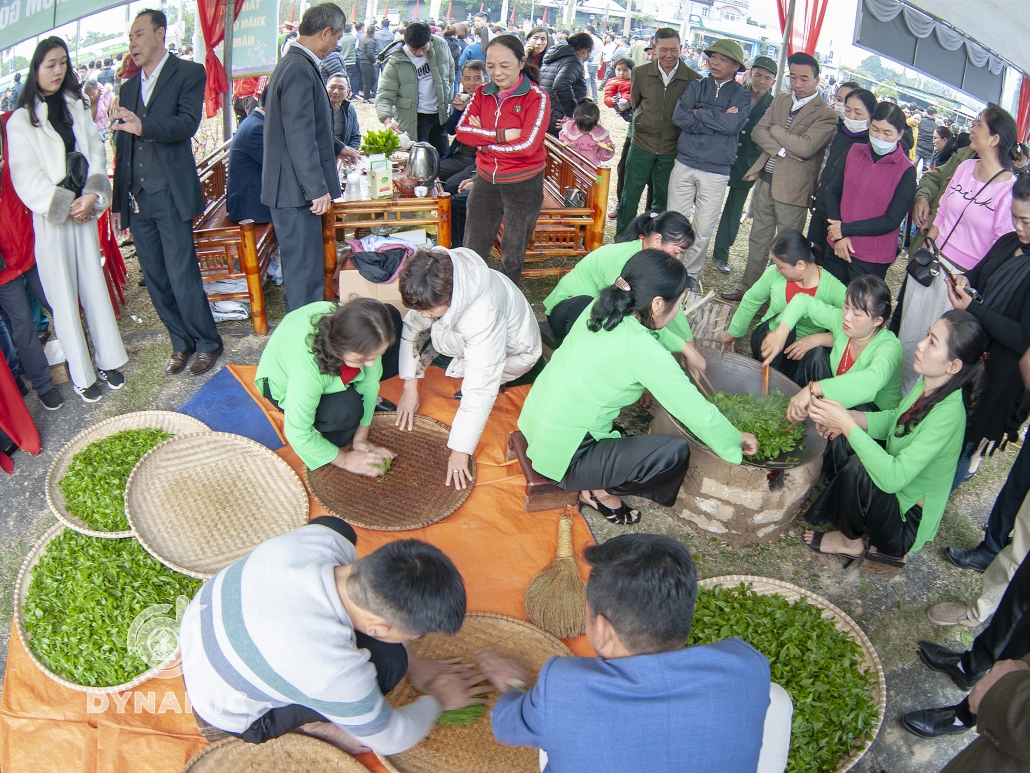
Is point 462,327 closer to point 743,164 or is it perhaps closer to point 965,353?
point 965,353

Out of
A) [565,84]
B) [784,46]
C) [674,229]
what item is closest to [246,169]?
[674,229]

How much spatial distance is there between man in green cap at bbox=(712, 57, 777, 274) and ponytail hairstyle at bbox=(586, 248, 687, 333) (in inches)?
130

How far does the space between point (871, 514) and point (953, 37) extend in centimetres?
636

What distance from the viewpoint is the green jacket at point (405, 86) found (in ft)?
22.3

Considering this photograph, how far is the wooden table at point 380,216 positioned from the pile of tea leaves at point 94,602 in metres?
2.30

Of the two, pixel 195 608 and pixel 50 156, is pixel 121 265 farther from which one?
pixel 195 608

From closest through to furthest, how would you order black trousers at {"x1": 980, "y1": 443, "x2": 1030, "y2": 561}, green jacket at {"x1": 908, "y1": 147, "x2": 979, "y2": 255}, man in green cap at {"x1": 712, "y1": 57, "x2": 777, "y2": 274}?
black trousers at {"x1": 980, "y1": 443, "x2": 1030, "y2": 561} < green jacket at {"x1": 908, "y1": 147, "x2": 979, "y2": 255} < man in green cap at {"x1": 712, "y1": 57, "x2": 777, "y2": 274}

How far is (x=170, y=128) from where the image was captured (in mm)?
3645

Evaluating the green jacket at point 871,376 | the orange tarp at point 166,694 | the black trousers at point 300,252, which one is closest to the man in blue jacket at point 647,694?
the orange tarp at point 166,694

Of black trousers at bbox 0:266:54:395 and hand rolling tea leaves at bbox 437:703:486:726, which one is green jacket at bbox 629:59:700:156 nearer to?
black trousers at bbox 0:266:54:395

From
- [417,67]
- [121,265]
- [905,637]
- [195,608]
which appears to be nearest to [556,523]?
[905,637]

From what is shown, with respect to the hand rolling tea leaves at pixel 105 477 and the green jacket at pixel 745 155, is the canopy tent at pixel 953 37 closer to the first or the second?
the green jacket at pixel 745 155

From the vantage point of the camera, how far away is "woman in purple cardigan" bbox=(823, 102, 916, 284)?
4.14m

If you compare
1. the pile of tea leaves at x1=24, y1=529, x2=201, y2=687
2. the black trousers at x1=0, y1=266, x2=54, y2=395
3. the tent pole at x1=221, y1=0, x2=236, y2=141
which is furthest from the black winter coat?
the pile of tea leaves at x1=24, y1=529, x2=201, y2=687
